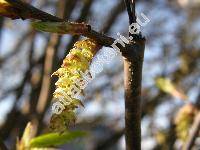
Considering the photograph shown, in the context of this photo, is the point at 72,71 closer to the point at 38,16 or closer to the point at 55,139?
the point at 38,16

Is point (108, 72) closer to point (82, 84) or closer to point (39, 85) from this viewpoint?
point (39, 85)

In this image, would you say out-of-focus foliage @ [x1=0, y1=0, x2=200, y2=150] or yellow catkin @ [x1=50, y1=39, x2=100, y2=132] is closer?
yellow catkin @ [x1=50, y1=39, x2=100, y2=132]

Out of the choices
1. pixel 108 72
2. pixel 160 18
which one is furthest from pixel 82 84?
pixel 160 18

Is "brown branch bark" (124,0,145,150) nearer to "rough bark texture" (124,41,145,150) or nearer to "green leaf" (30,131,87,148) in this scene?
"rough bark texture" (124,41,145,150)

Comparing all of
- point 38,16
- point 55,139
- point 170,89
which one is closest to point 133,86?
point 38,16

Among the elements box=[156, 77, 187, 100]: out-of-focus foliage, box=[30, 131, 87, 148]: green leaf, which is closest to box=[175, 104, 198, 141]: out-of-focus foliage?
box=[156, 77, 187, 100]: out-of-focus foliage

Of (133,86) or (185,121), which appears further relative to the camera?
(185,121)

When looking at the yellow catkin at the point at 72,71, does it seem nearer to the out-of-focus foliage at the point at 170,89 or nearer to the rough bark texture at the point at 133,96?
the rough bark texture at the point at 133,96

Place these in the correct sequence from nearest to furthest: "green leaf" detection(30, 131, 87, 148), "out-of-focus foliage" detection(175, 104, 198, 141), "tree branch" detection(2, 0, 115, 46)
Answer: "tree branch" detection(2, 0, 115, 46) → "green leaf" detection(30, 131, 87, 148) → "out-of-focus foliage" detection(175, 104, 198, 141)
